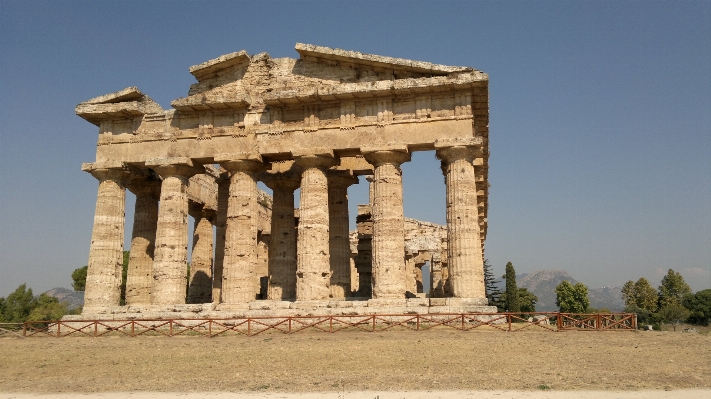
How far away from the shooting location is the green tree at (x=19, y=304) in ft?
189

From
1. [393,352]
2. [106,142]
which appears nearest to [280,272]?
[106,142]

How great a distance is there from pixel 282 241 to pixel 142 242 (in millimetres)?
7063

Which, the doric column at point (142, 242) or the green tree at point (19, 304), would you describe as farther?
the green tree at point (19, 304)

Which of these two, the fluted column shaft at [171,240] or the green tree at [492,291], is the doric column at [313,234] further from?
the green tree at [492,291]

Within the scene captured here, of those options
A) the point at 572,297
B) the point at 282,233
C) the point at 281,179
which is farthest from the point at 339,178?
the point at 572,297

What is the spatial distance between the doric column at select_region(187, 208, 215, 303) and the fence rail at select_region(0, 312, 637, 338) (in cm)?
854

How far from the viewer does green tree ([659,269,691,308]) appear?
236ft

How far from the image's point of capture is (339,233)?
1129 inches

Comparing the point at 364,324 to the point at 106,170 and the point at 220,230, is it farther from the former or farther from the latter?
the point at 106,170

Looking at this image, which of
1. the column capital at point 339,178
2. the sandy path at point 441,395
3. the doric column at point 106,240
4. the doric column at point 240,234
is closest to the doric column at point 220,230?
the doric column at point 240,234

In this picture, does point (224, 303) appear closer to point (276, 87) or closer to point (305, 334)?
point (305, 334)

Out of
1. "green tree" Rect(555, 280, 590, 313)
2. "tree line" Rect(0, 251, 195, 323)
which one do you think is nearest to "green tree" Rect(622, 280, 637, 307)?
"green tree" Rect(555, 280, 590, 313)

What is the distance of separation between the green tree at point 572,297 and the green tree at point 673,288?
8.99 metres

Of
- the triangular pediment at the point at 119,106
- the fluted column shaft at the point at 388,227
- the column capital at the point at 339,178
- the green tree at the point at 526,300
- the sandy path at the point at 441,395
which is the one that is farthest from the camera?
the green tree at the point at 526,300
